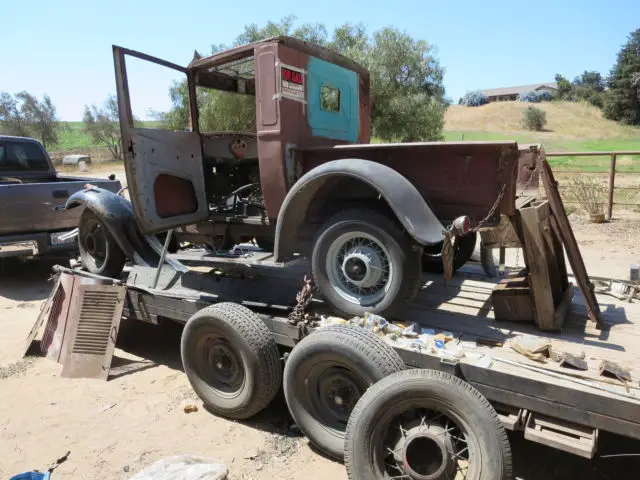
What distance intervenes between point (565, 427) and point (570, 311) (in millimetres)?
1271

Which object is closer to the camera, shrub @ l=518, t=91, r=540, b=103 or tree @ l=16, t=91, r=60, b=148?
tree @ l=16, t=91, r=60, b=148

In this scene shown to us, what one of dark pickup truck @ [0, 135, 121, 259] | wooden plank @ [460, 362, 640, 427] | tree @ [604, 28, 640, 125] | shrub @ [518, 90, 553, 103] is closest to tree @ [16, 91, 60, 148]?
dark pickup truck @ [0, 135, 121, 259]

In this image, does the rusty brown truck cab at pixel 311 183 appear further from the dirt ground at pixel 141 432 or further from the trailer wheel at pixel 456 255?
the dirt ground at pixel 141 432

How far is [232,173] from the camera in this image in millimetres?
5078

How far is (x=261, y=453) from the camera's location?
323 centimetres

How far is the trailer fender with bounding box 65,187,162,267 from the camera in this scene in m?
4.76

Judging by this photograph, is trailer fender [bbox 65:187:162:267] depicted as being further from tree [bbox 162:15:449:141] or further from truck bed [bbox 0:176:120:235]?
tree [bbox 162:15:449:141]

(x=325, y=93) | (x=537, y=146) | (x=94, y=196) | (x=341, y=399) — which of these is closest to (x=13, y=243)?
(x=94, y=196)

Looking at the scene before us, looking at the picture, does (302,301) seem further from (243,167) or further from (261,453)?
(243,167)

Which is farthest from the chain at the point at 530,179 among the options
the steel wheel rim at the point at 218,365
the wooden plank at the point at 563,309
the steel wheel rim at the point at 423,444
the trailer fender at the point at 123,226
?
the trailer fender at the point at 123,226

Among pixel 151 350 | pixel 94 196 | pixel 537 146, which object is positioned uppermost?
pixel 537 146

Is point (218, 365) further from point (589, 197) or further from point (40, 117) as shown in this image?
point (40, 117)

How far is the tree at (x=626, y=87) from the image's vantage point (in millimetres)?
52719

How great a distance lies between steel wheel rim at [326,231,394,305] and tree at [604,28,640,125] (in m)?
59.9
